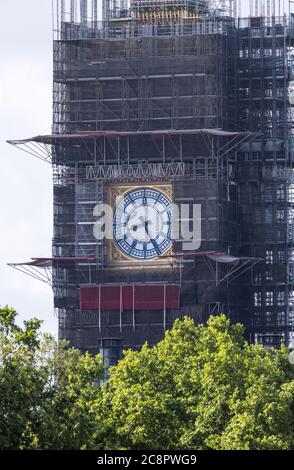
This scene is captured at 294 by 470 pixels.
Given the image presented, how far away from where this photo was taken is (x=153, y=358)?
174375 millimetres

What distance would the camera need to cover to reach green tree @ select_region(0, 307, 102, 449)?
144m

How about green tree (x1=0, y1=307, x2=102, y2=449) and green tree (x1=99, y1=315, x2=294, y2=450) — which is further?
green tree (x1=99, y1=315, x2=294, y2=450)

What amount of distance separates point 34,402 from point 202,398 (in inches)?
999

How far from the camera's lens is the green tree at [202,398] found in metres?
161

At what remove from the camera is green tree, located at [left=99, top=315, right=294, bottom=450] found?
161 metres

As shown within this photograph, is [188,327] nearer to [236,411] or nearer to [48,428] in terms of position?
[236,411]

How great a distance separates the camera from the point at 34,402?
5787 inches

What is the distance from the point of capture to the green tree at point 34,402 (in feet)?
474

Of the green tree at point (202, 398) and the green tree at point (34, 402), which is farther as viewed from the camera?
the green tree at point (202, 398)

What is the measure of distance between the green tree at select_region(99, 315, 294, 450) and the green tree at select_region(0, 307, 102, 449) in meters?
2.76

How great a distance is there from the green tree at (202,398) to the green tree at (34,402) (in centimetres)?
276

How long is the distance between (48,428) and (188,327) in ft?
152

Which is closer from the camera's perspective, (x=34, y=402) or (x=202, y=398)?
(x=34, y=402)
